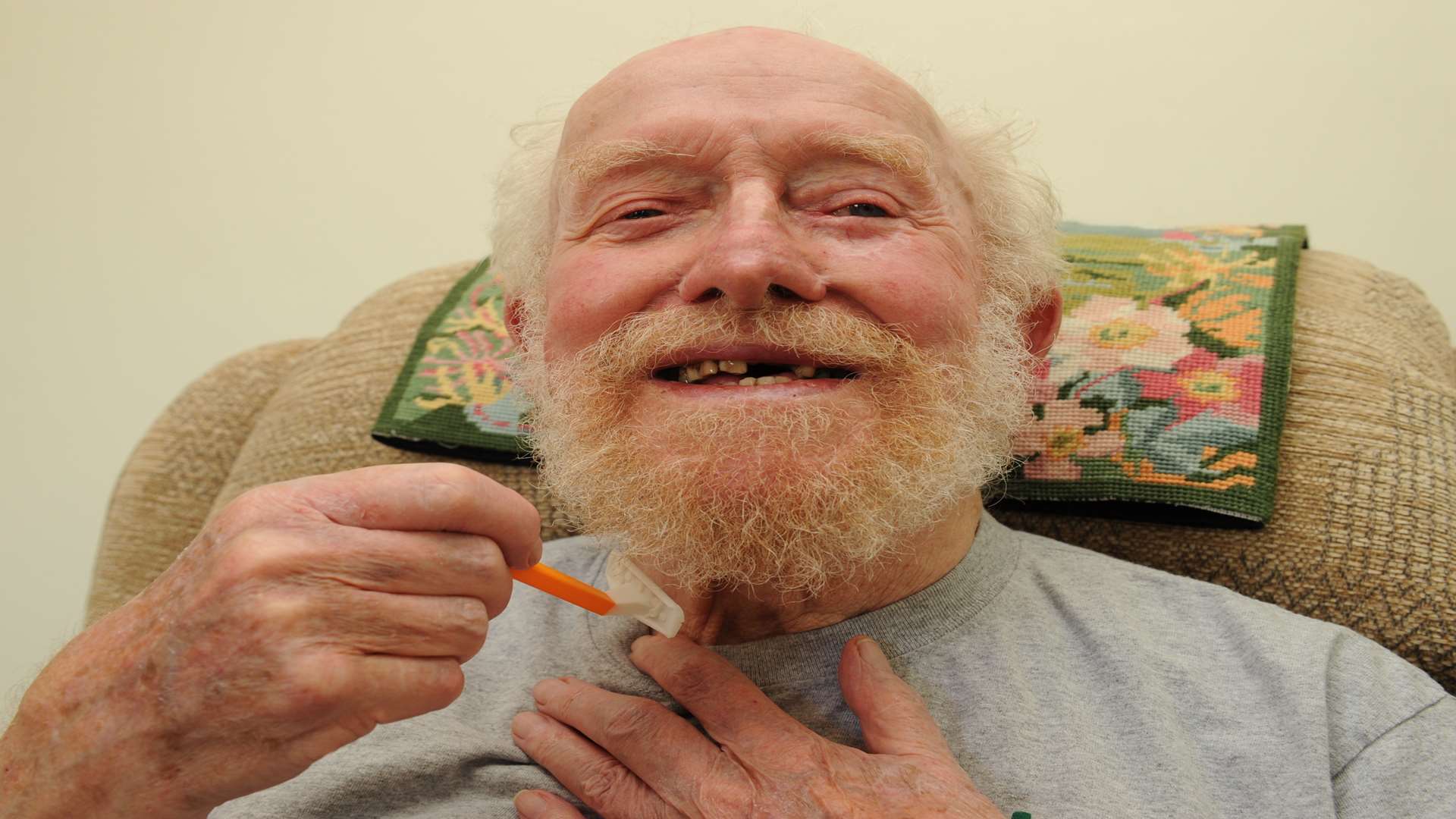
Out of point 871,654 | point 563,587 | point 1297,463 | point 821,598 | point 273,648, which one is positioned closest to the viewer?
point 273,648

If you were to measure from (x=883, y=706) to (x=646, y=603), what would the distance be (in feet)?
0.77

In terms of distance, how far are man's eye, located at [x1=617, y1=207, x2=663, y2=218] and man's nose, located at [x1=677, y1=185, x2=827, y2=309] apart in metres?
0.09

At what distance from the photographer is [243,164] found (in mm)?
2006

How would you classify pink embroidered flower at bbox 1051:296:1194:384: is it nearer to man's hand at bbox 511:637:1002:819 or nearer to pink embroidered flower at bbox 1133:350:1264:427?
pink embroidered flower at bbox 1133:350:1264:427

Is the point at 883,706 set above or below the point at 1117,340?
below

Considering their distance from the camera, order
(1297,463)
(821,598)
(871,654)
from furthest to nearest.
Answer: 1. (1297,463)
2. (821,598)
3. (871,654)

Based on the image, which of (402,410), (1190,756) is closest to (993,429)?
(1190,756)

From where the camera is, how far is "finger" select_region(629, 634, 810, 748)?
0.81 metres

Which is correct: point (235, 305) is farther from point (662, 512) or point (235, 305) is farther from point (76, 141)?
point (662, 512)

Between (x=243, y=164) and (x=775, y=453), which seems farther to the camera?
(x=243, y=164)

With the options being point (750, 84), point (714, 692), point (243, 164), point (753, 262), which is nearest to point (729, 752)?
point (714, 692)

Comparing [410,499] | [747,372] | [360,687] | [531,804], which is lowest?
[531,804]

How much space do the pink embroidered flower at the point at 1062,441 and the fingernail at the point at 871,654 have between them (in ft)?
1.35

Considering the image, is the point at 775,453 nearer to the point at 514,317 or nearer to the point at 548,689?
the point at 548,689
